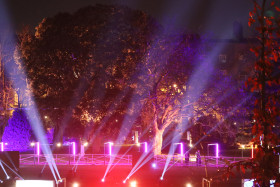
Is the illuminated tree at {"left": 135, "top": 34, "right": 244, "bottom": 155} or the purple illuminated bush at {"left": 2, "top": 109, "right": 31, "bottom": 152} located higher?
the illuminated tree at {"left": 135, "top": 34, "right": 244, "bottom": 155}

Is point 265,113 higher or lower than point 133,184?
higher

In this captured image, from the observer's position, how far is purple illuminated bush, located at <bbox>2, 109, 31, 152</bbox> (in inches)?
1427

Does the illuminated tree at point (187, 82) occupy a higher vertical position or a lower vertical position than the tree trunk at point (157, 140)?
higher

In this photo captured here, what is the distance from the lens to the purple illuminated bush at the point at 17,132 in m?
36.2

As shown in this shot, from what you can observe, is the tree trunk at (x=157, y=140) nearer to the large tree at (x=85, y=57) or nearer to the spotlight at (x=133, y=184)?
the large tree at (x=85, y=57)

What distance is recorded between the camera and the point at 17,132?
3625cm

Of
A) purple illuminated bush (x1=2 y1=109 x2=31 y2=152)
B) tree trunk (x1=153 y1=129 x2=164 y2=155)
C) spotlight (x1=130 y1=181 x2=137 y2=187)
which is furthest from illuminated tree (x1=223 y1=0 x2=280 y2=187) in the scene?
purple illuminated bush (x1=2 y1=109 x2=31 y2=152)

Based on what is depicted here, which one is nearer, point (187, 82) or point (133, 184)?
point (133, 184)

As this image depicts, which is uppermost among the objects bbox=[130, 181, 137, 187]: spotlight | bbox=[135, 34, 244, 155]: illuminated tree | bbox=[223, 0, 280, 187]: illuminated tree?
bbox=[135, 34, 244, 155]: illuminated tree

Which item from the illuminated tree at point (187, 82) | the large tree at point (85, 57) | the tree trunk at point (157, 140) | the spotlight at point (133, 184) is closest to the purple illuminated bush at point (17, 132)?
the large tree at point (85, 57)

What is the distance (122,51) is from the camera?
1068 inches

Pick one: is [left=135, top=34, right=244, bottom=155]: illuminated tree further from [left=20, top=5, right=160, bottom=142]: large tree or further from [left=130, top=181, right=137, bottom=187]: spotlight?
[left=130, top=181, right=137, bottom=187]: spotlight

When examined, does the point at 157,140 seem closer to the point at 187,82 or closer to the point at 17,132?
the point at 187,82

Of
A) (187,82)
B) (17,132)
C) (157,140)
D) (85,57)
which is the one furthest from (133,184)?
(17,132)
